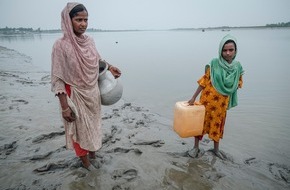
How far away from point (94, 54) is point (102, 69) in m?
0.35

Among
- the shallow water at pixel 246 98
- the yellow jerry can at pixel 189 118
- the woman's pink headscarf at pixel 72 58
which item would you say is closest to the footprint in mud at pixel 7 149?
the woman's pink headscarf at pixel 72 58

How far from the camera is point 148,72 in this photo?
1030 cm

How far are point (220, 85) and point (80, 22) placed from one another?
1.73 meters

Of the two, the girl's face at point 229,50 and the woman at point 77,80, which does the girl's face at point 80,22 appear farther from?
the girl's face at point 229,50

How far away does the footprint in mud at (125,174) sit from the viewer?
269 centimetres

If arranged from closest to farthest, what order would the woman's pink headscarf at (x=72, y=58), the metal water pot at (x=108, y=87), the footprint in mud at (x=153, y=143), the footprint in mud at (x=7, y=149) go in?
the woman's pink headscarf at (x=72, y=58) < the metal water pot at (x=108, y=87) < the footprint in mud at (x=7, y=149) < the footprint in mud at (x=153, y=143)

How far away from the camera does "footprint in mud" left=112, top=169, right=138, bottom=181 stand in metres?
2.69

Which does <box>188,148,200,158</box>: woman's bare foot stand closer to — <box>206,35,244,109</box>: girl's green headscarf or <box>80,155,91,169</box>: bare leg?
<box>206,35,244,109</box>: girl's green headscarf

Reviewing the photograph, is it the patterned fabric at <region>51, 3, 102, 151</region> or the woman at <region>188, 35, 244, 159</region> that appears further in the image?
the woman at <region>188, 35, 244, 159</region>

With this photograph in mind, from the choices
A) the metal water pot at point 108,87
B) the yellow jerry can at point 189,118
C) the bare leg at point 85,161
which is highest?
the metal water pot at point 108,87

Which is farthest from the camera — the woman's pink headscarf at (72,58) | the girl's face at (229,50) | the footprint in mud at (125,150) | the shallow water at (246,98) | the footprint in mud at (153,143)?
the shallow water at (246,98)

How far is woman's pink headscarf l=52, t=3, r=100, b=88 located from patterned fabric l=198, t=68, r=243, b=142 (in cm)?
140

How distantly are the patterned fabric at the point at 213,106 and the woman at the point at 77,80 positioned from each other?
1339 mm

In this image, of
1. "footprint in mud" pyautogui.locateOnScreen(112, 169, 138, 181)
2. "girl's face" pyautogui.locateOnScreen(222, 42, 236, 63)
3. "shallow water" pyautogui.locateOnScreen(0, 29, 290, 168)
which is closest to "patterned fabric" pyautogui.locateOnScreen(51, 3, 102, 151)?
"footprint in mud" pyautogui.locateOnScreen(112, 169, 138, 181)
